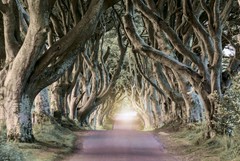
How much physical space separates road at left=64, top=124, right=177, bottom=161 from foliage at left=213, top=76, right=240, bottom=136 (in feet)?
5.94

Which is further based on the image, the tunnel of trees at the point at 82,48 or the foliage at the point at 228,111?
the tunnel of trees at the point at 82,48


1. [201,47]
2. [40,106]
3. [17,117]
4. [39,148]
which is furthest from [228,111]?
[40,106]

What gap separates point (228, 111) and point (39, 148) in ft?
17.1

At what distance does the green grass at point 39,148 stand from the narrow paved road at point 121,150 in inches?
18.2

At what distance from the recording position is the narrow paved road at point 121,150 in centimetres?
1082

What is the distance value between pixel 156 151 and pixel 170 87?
6697 mm

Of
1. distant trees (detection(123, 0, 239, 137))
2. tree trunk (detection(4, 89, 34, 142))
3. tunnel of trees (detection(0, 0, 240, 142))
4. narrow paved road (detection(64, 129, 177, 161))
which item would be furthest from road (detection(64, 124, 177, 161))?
distant trees (detection(123, 0, 239, 137))

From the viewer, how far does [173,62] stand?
1323 centimetres

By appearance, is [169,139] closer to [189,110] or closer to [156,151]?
[189,110]

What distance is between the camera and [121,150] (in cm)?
1240

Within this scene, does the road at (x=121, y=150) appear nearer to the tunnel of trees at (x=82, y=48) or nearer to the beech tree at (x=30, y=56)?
the tunnel of trees at (x=82, y=48)

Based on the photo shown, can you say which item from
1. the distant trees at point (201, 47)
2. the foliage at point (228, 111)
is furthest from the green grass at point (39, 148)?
the foliage at point (228, 111)

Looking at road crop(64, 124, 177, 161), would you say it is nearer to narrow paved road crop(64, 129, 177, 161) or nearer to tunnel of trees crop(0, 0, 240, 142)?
narrow paved road crop(64, 129, 177, 161)

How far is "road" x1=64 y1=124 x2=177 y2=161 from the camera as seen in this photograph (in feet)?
35.5
